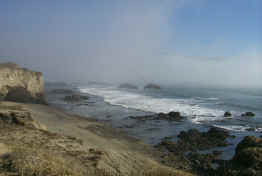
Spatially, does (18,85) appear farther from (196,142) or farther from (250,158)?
(250,158)

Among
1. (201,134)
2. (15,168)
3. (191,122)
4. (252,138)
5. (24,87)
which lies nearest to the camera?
(15,168)

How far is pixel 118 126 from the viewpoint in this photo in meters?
20.2

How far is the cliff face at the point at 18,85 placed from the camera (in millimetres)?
27078

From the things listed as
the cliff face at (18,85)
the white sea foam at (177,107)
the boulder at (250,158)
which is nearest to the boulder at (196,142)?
the boulder at (250,158)

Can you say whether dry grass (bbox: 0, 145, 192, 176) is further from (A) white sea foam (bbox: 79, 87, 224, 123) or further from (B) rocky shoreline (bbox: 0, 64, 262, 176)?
(A) white sea foam (bbox: 79, 87, 224, 123)

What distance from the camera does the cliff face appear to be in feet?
88.8

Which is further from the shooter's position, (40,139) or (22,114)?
(22,114)

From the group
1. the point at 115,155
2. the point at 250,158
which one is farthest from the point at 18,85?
the point at 250,158

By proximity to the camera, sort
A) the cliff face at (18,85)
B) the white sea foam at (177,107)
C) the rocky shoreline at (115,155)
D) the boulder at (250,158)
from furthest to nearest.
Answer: the cliff face at (18,85) < the white sea foam at (177,107) < the boulder at (250,158) < the rocky shoreline at (115,155)

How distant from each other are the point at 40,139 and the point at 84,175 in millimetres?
4353

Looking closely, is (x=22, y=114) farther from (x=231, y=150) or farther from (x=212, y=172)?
(x=231, y=150)

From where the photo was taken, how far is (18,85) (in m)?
30.2

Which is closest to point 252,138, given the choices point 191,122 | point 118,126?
point 191,122

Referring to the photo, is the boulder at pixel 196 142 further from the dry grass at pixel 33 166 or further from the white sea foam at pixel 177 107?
the dry grass at pixel 33 166
